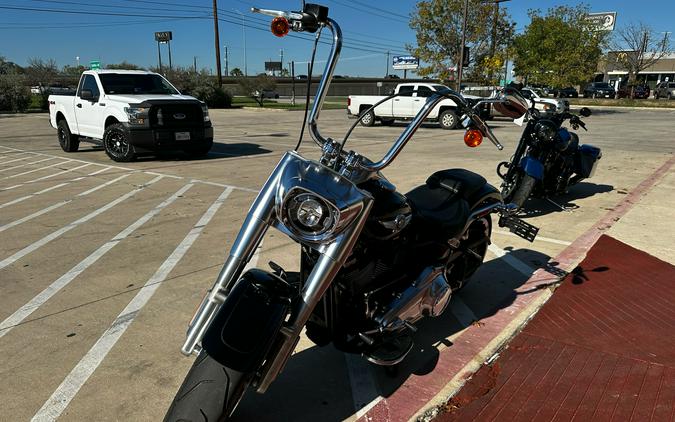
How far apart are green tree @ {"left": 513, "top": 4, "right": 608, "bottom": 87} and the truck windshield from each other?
21961 millimetres

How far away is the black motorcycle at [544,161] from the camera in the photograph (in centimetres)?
627

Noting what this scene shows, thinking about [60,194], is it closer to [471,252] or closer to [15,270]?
[15,270]

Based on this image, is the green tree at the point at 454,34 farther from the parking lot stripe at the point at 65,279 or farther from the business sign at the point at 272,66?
the business sign at the point at 272,66

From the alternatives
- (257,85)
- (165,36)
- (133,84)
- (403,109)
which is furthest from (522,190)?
(165,36)

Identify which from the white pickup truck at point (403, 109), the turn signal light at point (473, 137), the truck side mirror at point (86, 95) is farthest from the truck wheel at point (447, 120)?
the turn signal light at point (473, 137)

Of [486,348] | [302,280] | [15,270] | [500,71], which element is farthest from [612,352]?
[500,71]

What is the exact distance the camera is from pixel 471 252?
377 cm

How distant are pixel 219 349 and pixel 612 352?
105 inches

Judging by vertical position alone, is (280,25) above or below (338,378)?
above

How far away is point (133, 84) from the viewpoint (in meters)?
11.5

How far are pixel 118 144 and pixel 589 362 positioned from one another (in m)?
10.3

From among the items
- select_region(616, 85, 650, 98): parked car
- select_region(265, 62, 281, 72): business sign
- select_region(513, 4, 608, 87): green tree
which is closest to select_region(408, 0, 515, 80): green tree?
select_region(513, 4, 608, 87): green tree

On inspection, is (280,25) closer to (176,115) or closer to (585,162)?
(585,162)

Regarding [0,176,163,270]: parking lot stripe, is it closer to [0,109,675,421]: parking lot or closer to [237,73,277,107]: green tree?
[0,109,675,421]: parking lot
